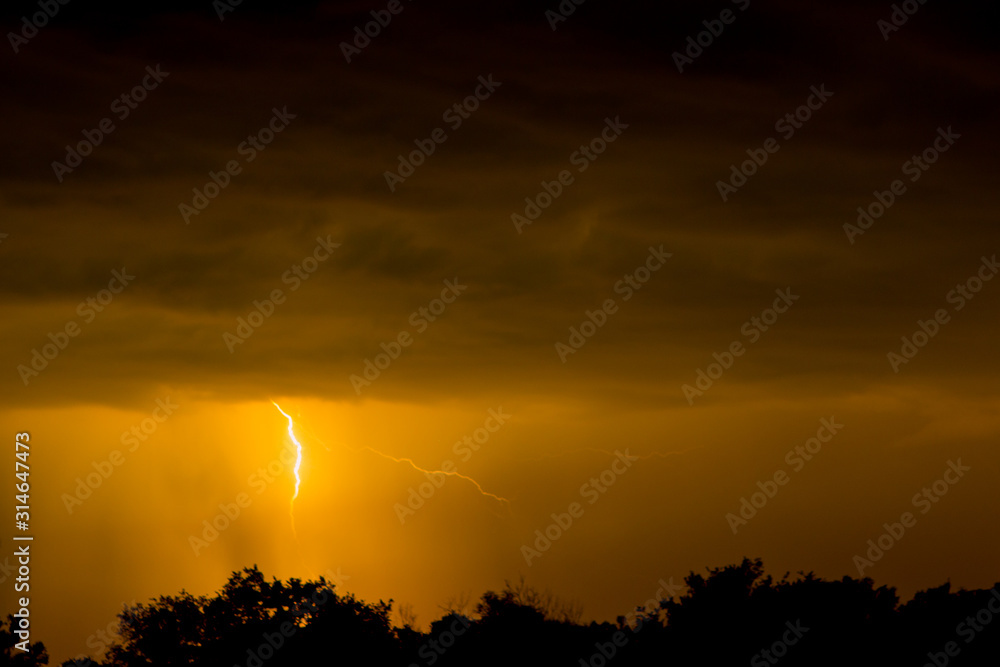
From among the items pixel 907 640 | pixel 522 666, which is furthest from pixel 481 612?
pixel 907 640

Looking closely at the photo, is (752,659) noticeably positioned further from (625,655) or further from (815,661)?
(625,655)

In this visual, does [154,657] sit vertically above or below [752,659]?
above

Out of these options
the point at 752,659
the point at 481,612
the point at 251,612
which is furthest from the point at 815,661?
the point at 251,612

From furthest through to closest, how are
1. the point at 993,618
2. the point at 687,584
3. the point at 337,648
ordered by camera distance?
the point at 337,648
the point at 687,584
the point at 993,618

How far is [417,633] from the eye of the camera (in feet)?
130

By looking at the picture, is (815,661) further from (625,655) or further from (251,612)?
(251,612)

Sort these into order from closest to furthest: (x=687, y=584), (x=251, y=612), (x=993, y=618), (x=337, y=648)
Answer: (x=993, y=618) < (x=687, y=584) < (x=337, y=648) < (x=251, y=612)

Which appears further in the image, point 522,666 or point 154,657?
point 154,657

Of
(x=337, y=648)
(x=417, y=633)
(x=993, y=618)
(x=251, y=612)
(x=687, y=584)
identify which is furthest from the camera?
(x=251, y=612)

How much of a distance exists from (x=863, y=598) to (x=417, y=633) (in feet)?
49.2

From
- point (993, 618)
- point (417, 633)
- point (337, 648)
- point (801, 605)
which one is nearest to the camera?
point (993, 618)

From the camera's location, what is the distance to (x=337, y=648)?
37125 mm

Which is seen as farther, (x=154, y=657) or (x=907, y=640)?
(x=154, y=657)

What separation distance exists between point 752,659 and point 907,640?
11.9 ft
